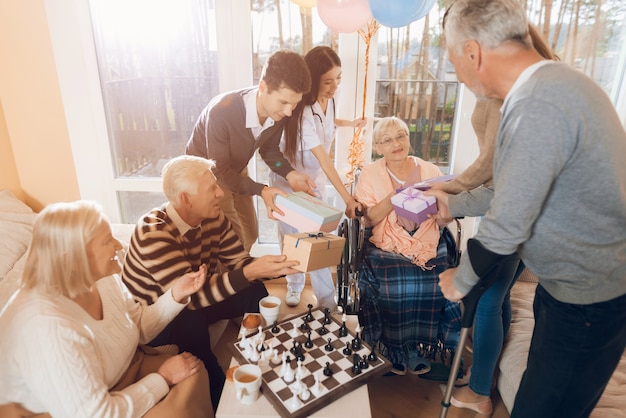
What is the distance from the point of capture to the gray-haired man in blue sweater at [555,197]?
919 millimetres

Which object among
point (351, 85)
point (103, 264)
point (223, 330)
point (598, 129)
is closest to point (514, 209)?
point (598, 129)

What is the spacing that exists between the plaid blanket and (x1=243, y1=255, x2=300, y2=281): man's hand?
0.58 meters

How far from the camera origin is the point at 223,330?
1.92 m

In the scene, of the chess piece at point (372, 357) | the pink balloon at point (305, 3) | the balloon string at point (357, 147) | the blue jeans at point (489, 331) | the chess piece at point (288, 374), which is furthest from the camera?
the balloon string at point (357, 147)

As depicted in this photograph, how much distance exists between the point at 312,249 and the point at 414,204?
1.84 feet

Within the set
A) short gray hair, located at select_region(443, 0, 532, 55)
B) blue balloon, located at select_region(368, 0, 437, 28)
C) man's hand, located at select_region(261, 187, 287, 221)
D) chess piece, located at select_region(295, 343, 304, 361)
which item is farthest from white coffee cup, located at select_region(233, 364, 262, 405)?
blue balloon, located at select_region(368, 0, 437, 28)

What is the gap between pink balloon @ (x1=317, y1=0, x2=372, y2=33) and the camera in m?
2.09

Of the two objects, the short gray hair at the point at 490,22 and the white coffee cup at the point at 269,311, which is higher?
the short gray hair at the point at 490,22

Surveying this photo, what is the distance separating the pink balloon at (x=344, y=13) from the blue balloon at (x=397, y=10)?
0.08 metres

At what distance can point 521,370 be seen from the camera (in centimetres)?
175

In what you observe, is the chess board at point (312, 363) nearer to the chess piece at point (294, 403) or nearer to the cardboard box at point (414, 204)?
the chess piece at point (294, 403)

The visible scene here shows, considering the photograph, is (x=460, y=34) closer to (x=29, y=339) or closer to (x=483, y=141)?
(x=483, y=141)

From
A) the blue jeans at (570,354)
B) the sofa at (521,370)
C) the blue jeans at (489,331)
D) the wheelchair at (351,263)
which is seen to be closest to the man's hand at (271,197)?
the wheelchair at (351,263)

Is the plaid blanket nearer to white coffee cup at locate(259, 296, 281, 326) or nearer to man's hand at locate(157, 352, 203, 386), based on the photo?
white coffee cup at locate(259, 296, 281, 326)
